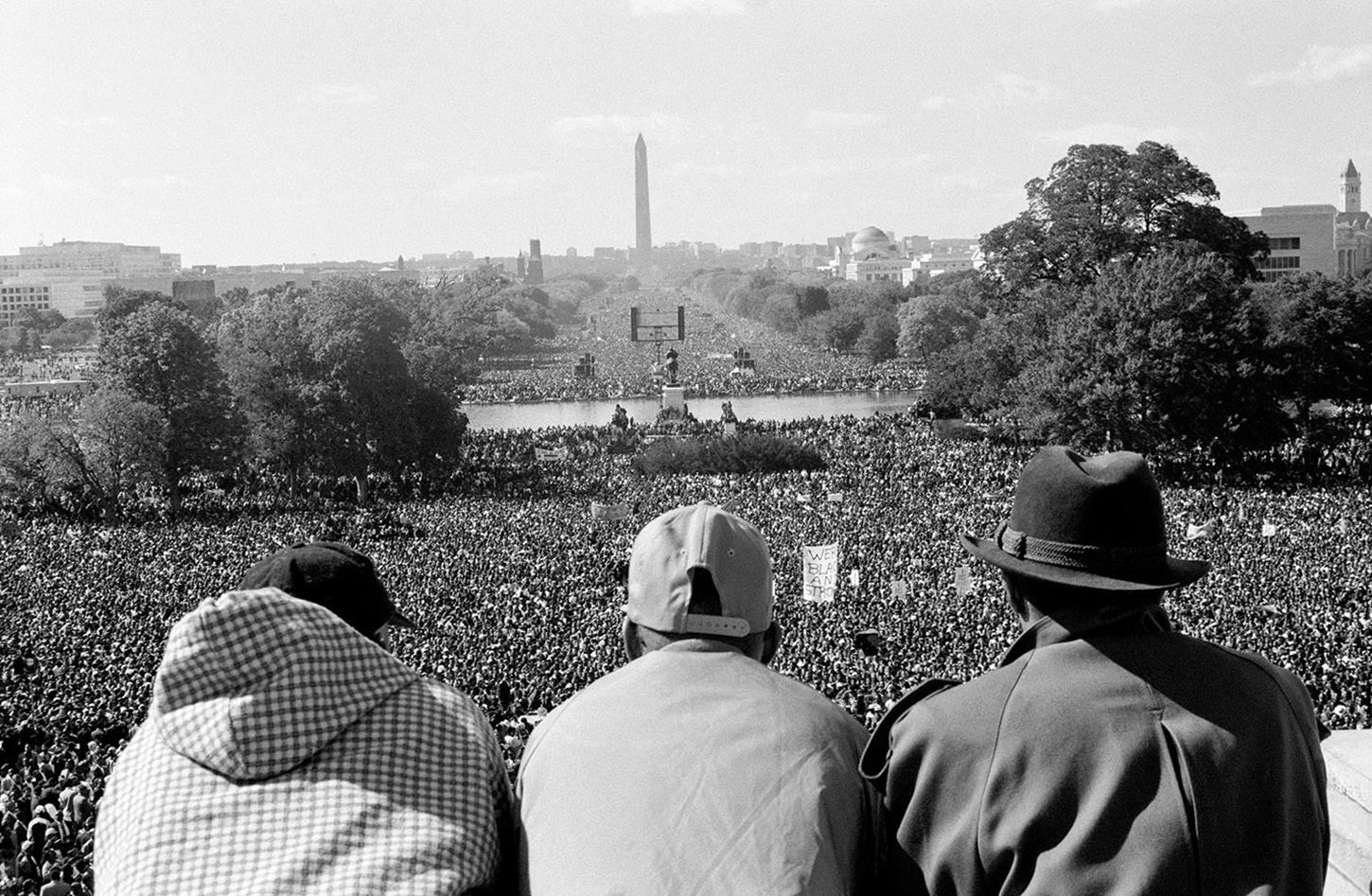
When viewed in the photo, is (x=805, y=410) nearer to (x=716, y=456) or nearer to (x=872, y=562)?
(x=716, y=456)

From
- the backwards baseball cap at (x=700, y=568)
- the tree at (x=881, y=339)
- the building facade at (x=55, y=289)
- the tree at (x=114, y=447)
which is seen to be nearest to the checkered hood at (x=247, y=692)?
the backwards baseball cap at (x=700, y=568)

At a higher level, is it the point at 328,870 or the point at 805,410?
the point at 328,870

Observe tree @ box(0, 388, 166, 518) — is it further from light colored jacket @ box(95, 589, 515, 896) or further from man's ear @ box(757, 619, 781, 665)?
light colored jacket @ box(95, 589, 515, 896)

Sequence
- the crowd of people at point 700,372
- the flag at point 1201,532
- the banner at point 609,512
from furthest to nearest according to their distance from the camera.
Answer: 1. the crowd of people at point 700,372
2. the banner at point 609,512
3. the flag at point 1201,532

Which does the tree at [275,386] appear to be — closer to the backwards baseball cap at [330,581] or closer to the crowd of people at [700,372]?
the crowd of people at [700,372]

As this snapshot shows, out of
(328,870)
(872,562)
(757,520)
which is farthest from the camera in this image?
(757,520)

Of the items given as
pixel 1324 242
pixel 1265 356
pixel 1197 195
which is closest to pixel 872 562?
pixel 1265 356

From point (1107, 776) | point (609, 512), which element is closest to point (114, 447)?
point (609, 512)
